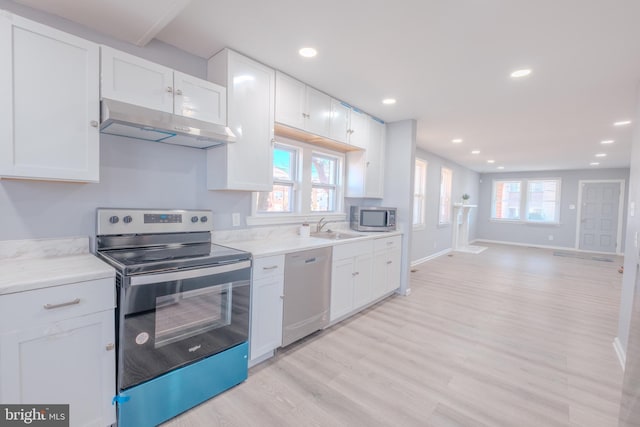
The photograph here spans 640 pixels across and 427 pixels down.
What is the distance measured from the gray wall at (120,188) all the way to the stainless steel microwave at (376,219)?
1.73 metres

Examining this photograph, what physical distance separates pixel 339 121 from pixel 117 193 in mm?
2277

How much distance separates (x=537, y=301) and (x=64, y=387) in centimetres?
492

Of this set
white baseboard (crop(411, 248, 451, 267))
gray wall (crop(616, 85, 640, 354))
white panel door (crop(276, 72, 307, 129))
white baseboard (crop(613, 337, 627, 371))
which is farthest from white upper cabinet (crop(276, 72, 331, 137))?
white baseboard (crop(411, 248, 451, 267))

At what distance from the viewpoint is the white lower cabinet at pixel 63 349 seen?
49.2 inches

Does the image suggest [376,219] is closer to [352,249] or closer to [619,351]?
[352,249]

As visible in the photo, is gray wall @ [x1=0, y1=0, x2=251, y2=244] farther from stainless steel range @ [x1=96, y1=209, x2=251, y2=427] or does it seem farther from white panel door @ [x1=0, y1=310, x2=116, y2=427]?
white panel door @ [x1=0, y1=310, x2=116, y2=427]

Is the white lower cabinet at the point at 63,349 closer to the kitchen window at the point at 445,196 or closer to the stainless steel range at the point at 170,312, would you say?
the stainless steel range at the point at 170,312

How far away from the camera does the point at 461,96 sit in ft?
10.2

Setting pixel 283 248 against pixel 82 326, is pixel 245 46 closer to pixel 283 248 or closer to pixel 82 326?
pixel 283 248

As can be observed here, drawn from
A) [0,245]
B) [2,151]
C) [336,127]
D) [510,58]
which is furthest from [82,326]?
[510,58]

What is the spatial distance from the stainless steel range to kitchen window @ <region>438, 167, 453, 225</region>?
6135 millimetres

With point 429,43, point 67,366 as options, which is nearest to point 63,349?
point 67,366

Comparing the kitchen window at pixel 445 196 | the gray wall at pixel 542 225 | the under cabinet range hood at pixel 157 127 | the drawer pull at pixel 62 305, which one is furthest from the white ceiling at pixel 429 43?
the gray wall at pixel 542 225

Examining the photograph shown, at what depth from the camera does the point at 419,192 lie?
6109 mm
